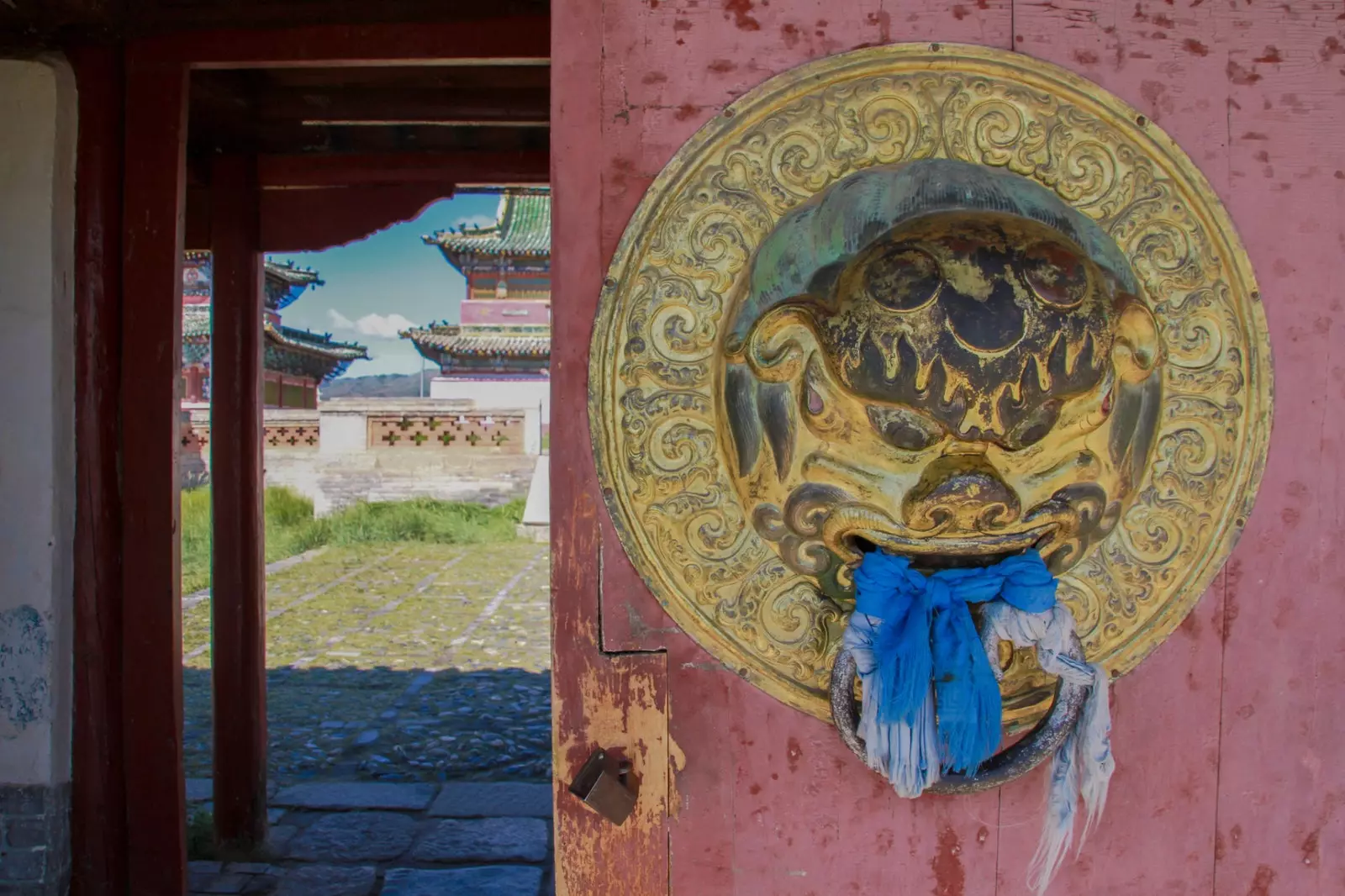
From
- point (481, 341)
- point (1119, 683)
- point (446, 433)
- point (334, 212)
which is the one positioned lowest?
point (1119, 683)

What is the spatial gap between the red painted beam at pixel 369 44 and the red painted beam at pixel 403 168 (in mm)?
1190

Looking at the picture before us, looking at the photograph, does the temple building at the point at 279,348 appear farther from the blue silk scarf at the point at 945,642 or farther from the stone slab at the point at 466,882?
the blue silk scarf at the point at 945,642

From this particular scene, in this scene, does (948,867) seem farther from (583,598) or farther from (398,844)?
(398,844)

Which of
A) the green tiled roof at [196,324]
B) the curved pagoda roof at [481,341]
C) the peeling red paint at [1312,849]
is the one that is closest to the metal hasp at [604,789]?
the peeling red paint at [1312,849]

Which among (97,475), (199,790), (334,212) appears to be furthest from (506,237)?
(97,475)

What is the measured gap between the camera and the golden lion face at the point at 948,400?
112cm

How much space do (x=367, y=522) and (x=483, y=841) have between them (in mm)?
10547

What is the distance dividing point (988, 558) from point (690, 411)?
1.53ft

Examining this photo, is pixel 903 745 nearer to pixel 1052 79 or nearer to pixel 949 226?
pixel 949 226

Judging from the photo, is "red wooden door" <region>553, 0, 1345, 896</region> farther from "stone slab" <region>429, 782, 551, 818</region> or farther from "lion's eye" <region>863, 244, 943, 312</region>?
"stone slab" <region>429, 782, 551, 818</region>

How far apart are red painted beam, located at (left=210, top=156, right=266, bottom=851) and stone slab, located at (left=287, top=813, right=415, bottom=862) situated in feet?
0.65

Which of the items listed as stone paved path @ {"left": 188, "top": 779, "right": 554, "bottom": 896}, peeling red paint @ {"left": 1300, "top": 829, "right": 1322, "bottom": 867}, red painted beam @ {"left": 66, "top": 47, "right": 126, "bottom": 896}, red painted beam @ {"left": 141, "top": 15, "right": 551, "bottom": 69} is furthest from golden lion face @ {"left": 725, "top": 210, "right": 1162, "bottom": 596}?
stone paved path @ {"left": 188, "top": 779, "right": 554, "bottom": 896}

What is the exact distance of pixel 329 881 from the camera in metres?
3.27

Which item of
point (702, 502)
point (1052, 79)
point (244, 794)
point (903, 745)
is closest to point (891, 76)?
point (1052, 79)
